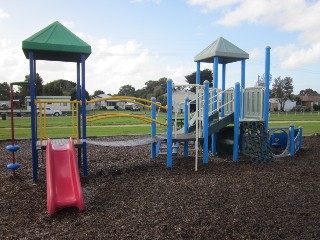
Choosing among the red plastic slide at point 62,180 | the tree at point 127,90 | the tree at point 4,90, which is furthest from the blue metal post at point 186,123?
the tree at point 127,90

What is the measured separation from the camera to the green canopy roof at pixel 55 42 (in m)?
6.90

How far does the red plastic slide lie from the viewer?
5332 millimetres

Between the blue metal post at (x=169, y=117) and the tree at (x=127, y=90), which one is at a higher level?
the tree at (x=127, y=90)

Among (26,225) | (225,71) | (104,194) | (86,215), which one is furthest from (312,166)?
(26,225)

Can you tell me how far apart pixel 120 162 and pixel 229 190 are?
164 inches

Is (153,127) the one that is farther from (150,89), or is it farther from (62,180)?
(150,89)

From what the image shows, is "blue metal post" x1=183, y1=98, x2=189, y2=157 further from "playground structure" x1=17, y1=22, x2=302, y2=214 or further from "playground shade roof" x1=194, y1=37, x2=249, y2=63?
"playground shade roof" x1=194, y1=37, x2=249, y2=63

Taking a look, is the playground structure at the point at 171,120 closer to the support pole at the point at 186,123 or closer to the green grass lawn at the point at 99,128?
the support pole at the point at 186,123

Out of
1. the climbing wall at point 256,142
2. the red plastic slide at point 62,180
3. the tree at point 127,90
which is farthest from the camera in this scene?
the tree at point 127,90

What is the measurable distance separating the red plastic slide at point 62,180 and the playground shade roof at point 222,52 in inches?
238

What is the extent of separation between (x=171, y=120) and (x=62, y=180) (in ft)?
11.1

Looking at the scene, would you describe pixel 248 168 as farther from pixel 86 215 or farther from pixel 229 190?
pixel 86 215

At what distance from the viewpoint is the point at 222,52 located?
34.9ft

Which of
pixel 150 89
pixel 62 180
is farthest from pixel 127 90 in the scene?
pixel 62 180
